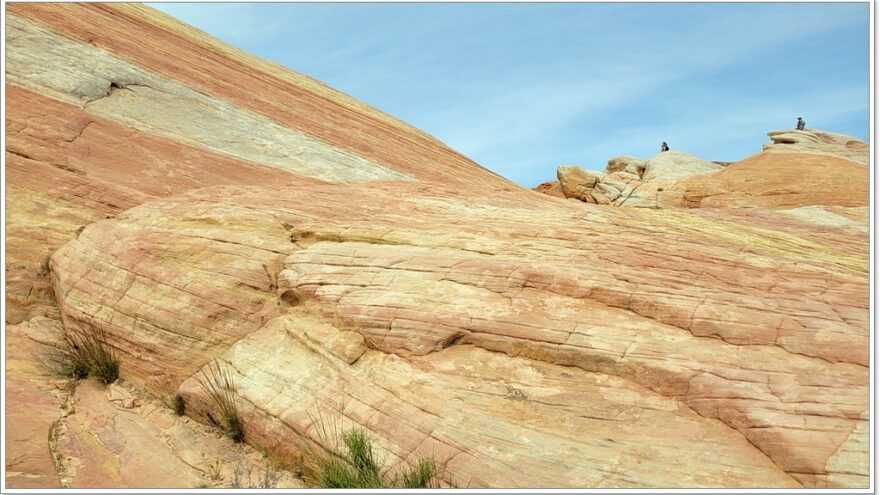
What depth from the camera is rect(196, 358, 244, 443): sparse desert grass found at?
9.48 metres

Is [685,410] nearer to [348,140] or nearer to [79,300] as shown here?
[79,300]

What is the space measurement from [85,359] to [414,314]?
481 cm

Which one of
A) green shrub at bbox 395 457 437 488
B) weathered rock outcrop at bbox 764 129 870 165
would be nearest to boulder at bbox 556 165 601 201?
weathered rock outcrop at bbox 764 129 870 165

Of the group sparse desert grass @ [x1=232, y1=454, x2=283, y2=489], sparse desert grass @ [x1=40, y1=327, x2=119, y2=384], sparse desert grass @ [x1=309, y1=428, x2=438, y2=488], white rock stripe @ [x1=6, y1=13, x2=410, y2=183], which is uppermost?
white rock stripe @ [x1=6, y1=13, x2=410, y2=183]

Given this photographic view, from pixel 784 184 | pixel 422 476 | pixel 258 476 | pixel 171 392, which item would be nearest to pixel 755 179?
pixel 784 184

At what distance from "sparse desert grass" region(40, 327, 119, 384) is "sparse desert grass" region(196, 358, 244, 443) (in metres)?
1.53

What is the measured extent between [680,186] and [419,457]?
67.1 feet

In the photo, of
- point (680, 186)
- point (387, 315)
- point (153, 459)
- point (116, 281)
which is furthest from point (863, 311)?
point (680, 186)

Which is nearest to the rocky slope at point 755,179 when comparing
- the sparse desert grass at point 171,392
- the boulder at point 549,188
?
the boulder at point 549,188

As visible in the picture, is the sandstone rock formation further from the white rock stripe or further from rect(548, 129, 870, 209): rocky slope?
the white rock stripe

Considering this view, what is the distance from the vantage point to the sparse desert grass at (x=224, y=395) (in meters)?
9.48

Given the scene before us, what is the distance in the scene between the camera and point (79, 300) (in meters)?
10.9

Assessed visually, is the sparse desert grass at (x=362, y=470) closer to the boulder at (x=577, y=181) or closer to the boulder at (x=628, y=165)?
the boulder at (x=577, y=181)

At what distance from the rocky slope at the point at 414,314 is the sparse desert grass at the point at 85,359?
157 mm
